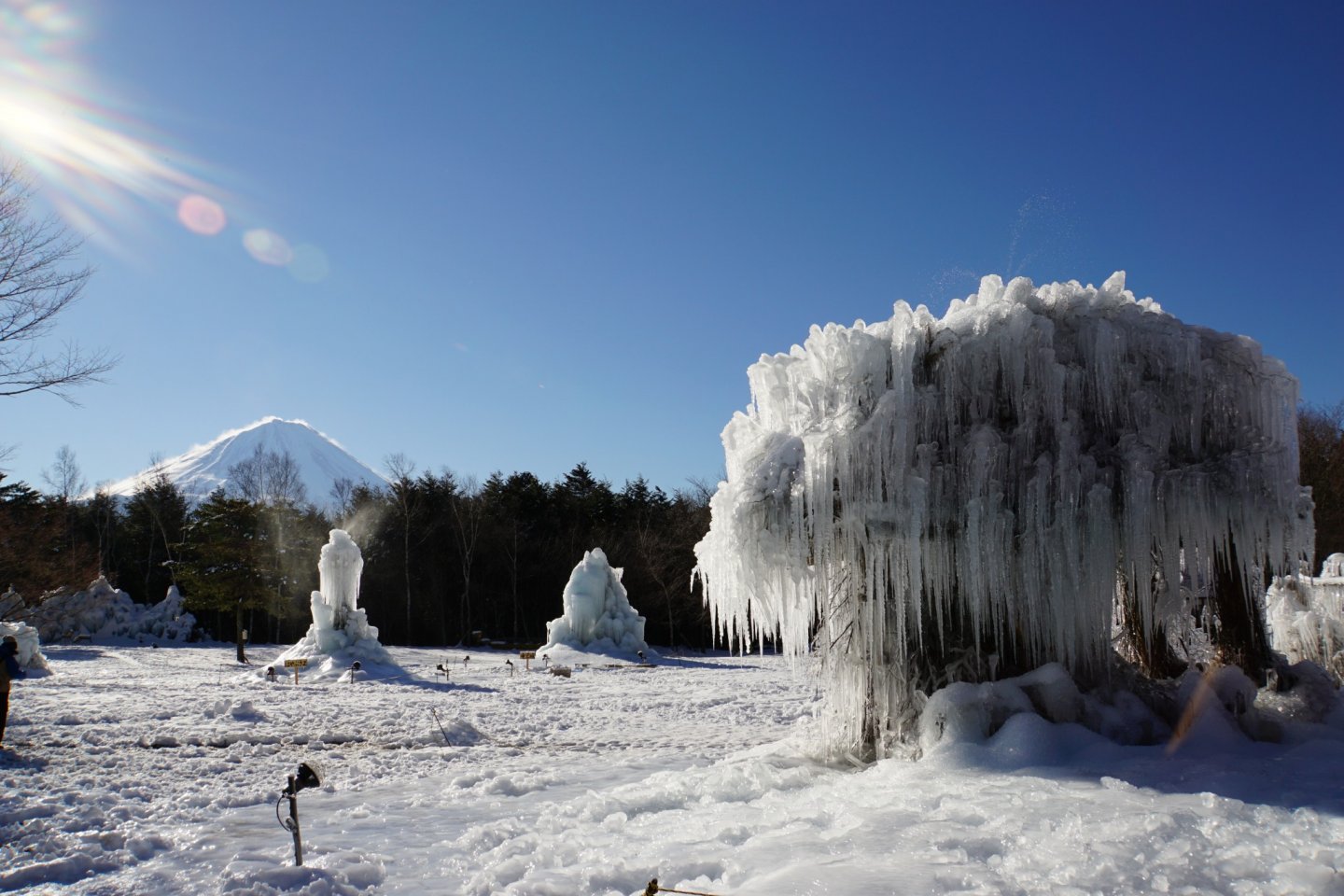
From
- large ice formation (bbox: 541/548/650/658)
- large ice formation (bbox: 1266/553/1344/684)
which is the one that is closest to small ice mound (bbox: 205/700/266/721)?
large ice formation (bbox: 541/548/650/658)

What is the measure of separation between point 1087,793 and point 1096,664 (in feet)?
6.67

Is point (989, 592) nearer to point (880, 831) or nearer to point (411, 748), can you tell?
point (880, 831)

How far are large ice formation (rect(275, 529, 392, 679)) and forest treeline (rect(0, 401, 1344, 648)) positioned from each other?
1059 cm

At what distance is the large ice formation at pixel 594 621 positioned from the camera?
2539 centimetres

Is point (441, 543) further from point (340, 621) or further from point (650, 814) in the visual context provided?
point (650, 814)

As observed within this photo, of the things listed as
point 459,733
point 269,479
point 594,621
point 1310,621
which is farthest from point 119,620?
point 1310,621

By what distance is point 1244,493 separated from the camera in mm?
6301

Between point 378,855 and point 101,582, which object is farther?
point 101,582

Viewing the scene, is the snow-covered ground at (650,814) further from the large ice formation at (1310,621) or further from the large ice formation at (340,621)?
the large ice formation at (340,621)

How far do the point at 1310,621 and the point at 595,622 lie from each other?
61.0 ft

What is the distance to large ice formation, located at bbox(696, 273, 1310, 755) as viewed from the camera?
21.1ft

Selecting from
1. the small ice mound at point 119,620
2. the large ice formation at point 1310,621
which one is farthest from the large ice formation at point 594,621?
the small ice mound at point 119,620

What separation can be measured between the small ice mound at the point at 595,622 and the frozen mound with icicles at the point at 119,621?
18674mm

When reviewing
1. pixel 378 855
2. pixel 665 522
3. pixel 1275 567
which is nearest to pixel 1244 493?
pixel 1275 567
